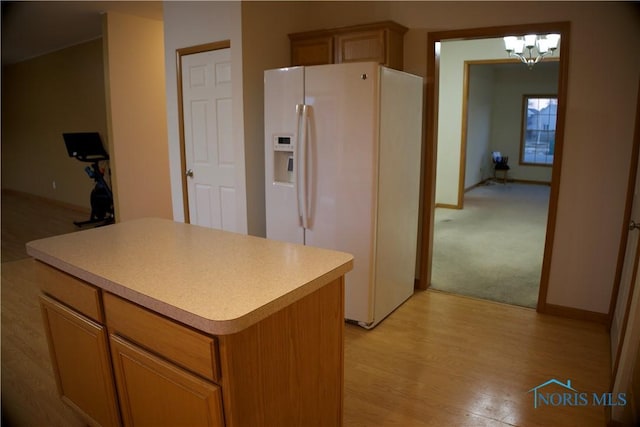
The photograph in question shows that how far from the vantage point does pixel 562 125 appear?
9.86ft

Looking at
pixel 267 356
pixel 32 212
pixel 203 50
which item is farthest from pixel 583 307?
pixel 32 212

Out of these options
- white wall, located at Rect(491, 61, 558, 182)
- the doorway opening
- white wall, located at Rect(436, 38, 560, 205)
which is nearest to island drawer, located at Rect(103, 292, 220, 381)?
the doorway opening

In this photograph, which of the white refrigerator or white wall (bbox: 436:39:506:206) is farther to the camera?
white wall (bbox: 436:39:506:206)

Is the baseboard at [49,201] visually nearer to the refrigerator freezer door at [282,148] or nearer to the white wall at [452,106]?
the refrigerator freezer door at [282,148]

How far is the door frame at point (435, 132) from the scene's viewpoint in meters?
2.97

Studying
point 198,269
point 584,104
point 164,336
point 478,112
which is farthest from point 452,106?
point 164,336

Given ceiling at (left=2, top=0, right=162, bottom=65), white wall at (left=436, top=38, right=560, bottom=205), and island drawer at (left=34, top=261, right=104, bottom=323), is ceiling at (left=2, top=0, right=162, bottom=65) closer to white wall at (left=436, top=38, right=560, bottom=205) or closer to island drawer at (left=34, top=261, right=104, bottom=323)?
island drawer at (left=34, top=261, right=104, bottom=323)

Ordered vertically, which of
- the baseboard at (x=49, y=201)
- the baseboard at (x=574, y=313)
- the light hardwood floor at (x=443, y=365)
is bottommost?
the light hardwood floor at (x=443, y=365)

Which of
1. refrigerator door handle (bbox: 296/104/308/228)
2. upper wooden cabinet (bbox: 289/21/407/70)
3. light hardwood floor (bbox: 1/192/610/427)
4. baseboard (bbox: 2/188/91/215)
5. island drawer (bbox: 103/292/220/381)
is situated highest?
upper wooden cabinet (bbox: 289/21/407/70)

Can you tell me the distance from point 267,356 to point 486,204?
6829 millimetres

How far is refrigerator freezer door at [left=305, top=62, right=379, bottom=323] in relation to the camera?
2.79 meters

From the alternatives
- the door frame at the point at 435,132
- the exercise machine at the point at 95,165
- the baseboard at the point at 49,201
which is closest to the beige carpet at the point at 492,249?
the door frame at the point at 435,132

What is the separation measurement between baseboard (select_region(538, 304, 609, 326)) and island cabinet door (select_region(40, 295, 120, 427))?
294 centimetres

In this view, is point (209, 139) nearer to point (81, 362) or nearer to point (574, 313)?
point (81, 362)
